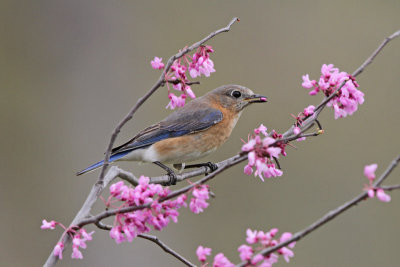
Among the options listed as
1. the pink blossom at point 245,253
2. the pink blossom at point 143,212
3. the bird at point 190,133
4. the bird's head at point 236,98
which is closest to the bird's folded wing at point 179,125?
the bird at point 190,133

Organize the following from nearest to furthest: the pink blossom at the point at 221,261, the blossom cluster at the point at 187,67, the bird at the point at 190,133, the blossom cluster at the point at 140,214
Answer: the pink blossom at the point at 221,261
the blossom cluster at the point at 140,214
the blossom cluster at the point at 187,67
the bird at the point at 190,133

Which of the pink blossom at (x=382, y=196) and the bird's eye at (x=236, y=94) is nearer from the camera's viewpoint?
the pink blossom at (x=382, y=196)

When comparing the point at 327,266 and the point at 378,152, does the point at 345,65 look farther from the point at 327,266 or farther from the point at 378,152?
the point at 327,266

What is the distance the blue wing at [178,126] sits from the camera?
4275 millimetres

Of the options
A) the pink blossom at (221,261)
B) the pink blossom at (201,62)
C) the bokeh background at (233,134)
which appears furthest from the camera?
the bokeh background at (233,134)

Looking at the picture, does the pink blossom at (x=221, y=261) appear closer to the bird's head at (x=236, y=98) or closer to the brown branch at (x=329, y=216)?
the brown branch at (x=329, y=216)

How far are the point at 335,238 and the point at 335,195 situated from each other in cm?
65

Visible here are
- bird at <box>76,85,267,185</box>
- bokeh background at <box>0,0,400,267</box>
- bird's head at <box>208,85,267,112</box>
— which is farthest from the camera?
bokeh background at <box>0,0,400,267</box>

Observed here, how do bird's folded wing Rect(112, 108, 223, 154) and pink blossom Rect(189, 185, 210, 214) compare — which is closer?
pink blossom Rect(189, 185, 210, 214)

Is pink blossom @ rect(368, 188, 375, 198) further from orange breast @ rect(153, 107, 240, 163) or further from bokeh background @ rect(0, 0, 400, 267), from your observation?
bokeh background @ rect(0, 0, 400, 267)

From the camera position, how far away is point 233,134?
28.6 ft

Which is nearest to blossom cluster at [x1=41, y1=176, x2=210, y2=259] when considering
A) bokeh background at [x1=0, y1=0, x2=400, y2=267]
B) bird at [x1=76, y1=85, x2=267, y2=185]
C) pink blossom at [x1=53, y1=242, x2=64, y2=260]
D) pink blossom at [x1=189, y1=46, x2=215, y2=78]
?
pink blossom at [x1=53, y1=242, x2=64, y2=260]

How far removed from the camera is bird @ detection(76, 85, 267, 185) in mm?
4227

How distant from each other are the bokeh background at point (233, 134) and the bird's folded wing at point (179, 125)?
2.68 metres
